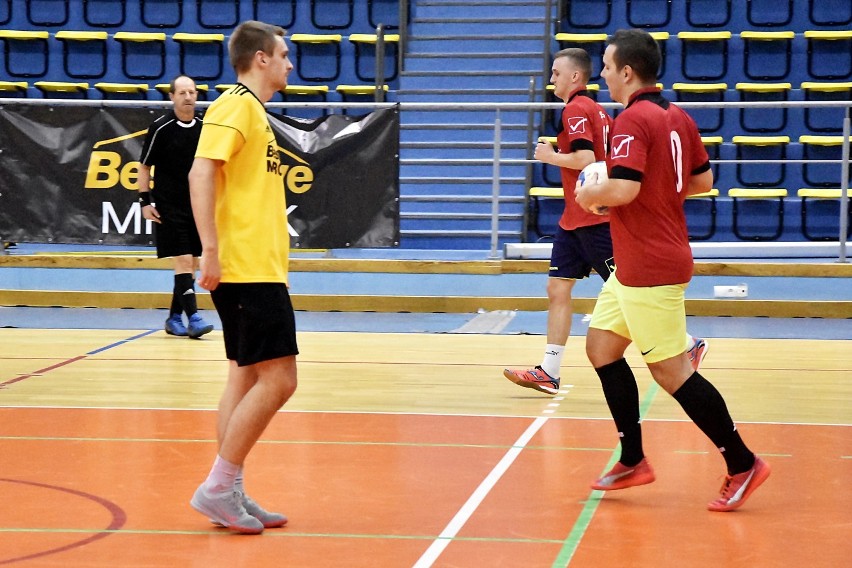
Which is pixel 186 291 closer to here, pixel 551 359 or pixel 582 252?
pixel 551 359

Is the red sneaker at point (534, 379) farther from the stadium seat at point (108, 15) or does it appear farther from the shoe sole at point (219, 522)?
the stadium seat at point (108, 15)

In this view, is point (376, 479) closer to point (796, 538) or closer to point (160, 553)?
point (160, 553)

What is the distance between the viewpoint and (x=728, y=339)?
934cm

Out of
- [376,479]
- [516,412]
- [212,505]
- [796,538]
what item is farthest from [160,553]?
[516,412]

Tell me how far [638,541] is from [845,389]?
143 inches

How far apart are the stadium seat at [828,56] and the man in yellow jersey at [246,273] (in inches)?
461

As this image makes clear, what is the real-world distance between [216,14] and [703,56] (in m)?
6.25

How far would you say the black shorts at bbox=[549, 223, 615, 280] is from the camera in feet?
21.3

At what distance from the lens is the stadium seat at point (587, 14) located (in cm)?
1530

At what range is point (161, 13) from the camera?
16.2 meters

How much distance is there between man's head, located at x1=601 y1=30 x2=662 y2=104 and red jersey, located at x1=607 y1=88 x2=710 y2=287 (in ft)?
0.14

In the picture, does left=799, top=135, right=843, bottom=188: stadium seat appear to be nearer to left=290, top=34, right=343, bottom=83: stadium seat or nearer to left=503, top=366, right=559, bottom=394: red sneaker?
left=290, top=34, right=343, bottom=83: stadium seat

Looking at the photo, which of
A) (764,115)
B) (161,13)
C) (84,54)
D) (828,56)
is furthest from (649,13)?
(84,54)

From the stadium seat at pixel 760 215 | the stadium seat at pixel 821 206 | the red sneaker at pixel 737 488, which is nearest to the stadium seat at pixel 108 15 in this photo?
the stadium seat at pixel 760 215
